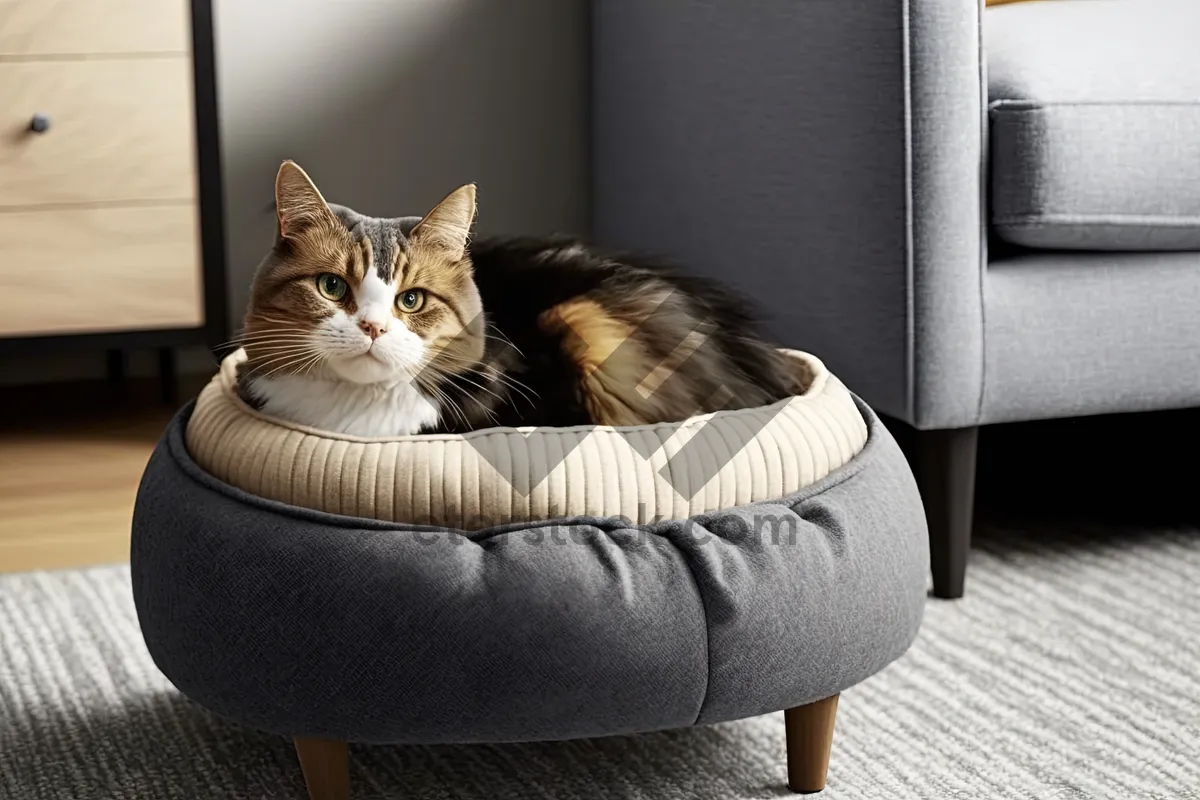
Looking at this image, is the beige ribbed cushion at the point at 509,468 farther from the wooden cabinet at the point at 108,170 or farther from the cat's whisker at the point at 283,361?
the wooden cabinet at the point at 108,170

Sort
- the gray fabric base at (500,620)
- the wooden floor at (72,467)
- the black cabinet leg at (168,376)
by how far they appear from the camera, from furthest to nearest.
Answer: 1. the black cabinet leg at (168,376)
2. the wooden floor at (72,467)
3. the gray fabric base at (500,620)

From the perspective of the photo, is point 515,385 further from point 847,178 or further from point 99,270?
point 99,270

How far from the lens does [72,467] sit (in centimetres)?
194

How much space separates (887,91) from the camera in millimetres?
1419

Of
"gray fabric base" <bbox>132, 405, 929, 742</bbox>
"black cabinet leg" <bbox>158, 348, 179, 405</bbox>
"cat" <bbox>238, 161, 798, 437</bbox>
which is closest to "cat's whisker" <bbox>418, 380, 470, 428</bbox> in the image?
"cat" <bbox>238, 161, 798, 437</bbox>

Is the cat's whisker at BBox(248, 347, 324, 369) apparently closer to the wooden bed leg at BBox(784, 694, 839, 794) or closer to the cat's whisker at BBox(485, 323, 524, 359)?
the cat's whisker at BBox(485, 323, 524, 359)

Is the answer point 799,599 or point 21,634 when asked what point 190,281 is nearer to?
point 21,634

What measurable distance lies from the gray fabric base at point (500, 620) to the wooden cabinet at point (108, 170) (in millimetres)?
1085

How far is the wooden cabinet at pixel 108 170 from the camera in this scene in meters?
1.89

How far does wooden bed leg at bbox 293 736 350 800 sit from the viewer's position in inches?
37.5

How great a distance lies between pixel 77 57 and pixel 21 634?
0.91 m

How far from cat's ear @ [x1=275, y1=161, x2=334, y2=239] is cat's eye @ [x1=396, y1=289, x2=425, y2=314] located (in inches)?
3.0

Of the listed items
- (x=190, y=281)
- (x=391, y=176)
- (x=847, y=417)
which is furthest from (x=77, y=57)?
(x=847, y=417)

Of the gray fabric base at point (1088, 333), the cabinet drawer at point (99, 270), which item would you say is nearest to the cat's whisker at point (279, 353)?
the gray fabric base at point (1088, 333)
